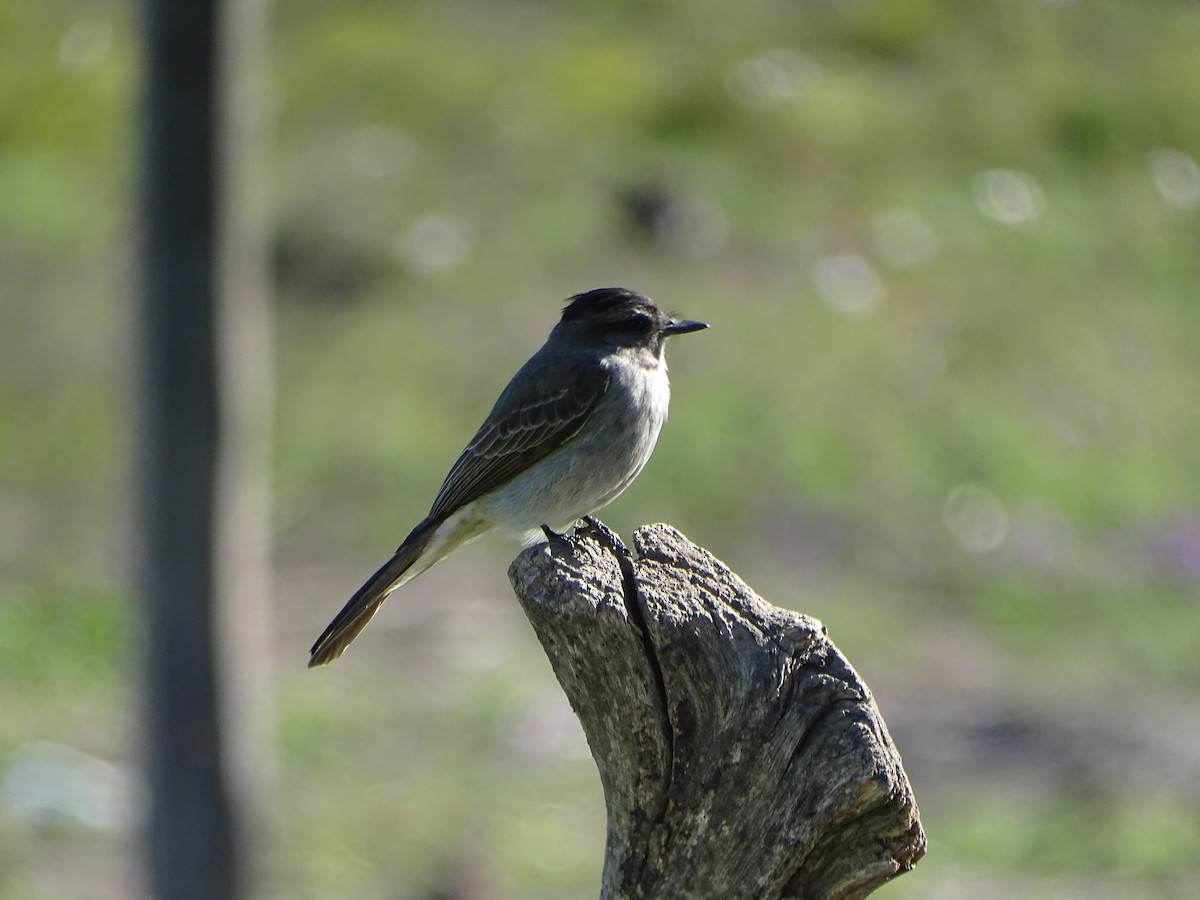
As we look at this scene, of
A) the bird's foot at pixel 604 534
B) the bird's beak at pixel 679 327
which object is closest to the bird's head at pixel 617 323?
the bird's beak at pixel 679 327

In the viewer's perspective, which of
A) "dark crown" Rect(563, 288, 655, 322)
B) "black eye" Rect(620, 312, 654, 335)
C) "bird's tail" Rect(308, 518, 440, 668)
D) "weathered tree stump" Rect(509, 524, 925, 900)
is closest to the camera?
"weathered tree stump" Rect(509, 524, 925, 900)

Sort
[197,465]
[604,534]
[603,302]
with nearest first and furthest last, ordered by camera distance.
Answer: [604,534] → [603,302] → [197,465]

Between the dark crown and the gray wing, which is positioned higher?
the dark crown

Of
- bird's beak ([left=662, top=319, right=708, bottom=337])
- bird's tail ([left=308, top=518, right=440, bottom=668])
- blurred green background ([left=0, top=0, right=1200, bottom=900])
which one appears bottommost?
bird's tail ([left=308, top=518, right=440, bottom=668])

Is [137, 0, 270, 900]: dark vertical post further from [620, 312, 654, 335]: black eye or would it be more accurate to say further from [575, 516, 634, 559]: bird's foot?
[575, 516, 634, 559]: bird's foot

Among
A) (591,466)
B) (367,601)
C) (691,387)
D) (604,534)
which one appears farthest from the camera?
(691,387)

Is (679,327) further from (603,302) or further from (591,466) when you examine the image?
(591,466)

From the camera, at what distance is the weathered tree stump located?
3189 millimetres

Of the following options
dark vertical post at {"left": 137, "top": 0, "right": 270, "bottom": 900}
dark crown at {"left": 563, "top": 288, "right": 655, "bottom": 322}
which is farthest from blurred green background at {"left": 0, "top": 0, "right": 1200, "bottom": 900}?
dark crown at {"left": 563, "top": 288, "right": 655, "bottom": 322}

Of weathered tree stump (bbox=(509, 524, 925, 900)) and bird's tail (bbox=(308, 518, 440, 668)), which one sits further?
bird's tail (bbox=(308, 518, 440, 668))

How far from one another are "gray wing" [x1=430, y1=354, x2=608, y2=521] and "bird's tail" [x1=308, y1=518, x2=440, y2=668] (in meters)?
0.17

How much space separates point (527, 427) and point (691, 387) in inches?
313

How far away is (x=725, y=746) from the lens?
328 cm

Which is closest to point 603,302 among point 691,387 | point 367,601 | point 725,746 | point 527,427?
point 527,427
